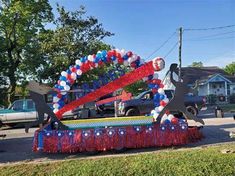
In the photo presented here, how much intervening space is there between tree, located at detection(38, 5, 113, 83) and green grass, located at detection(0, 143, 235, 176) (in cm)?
1795

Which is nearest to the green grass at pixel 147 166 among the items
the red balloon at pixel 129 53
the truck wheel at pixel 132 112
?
the red balloon at pixel 129 53

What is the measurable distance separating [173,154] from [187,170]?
1629 mm

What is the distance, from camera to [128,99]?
63.1 feet

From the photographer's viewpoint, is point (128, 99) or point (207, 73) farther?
point (207, 73)

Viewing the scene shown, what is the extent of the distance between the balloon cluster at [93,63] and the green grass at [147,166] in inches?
159

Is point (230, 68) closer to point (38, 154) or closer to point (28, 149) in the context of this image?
point (28, 149)

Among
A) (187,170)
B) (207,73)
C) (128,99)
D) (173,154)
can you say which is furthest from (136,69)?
(207,73)

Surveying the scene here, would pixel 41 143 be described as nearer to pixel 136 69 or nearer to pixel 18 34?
pixel 136 69

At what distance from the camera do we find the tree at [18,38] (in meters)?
26.0

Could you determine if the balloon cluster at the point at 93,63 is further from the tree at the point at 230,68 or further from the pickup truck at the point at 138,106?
the tree at the point at 230,68

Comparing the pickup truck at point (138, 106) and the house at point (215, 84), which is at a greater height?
the house at point (215, 84)

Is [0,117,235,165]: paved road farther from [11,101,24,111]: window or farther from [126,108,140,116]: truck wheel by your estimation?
[126,108,140,116]: truck wheel

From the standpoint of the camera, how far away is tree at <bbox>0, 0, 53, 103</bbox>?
26000 millimetres

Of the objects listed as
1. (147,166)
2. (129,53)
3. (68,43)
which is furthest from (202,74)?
(147,166)
